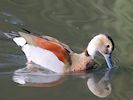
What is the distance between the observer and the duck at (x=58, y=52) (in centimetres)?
766

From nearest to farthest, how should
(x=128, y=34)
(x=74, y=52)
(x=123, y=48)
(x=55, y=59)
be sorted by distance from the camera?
(x=55, y=59) < (x=74, y=52) < (x=123, y=48) < (x=128, y=34)

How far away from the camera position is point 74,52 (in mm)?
8375

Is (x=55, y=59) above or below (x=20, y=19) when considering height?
below

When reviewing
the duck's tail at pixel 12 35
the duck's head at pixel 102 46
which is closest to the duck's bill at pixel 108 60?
the duck's head at pixel 102 46

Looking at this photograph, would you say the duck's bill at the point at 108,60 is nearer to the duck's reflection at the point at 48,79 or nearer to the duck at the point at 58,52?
the duck at the point at 58,52

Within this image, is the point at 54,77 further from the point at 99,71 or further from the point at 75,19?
the point at 75,19

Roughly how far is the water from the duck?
0.64 feet

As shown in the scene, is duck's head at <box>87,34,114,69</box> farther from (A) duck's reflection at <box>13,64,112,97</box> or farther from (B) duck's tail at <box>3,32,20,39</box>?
(B) duck's tail at <box>3,32,20,39</box>

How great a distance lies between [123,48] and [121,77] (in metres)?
1.11

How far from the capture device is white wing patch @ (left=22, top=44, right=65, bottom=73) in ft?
25.3

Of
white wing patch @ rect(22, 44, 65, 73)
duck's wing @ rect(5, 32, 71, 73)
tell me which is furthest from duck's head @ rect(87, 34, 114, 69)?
white wing patch @ rect(22, 44, 65, 73)

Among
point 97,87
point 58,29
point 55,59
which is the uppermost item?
point 58,29

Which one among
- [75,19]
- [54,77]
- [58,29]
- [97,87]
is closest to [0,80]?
[54,77]

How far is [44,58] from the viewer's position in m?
7.77
